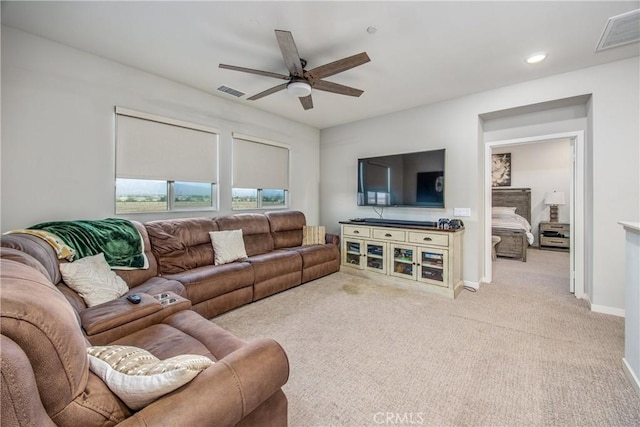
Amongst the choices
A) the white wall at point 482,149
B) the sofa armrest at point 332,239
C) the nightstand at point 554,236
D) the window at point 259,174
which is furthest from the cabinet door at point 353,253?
the nightstand at point 554,236

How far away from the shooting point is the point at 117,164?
2.99 meters

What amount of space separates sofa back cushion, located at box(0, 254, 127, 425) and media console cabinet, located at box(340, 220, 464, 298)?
3.53 meters

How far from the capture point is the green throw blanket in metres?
2.26

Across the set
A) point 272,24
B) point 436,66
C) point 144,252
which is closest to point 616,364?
point 436,66

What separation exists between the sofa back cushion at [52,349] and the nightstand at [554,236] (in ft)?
26.9

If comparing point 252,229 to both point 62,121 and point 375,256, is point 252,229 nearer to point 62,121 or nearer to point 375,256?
point 375,256

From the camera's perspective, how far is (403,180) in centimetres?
427

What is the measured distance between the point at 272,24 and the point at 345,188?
3329mm

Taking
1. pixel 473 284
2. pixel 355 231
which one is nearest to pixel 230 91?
pixel 355 231

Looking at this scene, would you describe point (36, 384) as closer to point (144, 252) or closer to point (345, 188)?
point (144, 252)

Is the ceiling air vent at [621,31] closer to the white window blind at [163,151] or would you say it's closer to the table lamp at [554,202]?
the white window blind at [163,151]

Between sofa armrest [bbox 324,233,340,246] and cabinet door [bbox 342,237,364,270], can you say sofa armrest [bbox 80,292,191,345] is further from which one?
cabinet door [bbox 342,237,364,270]

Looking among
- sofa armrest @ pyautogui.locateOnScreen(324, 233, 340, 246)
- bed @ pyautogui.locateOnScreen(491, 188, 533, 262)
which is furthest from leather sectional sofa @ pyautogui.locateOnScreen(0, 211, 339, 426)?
bed @ pyautogui.locateOnScreen(491, 188, 533, 262)

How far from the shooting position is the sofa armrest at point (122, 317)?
1542 millimetres
